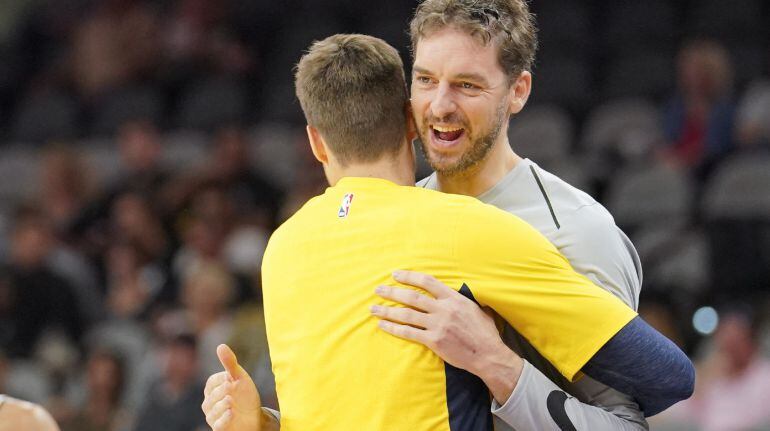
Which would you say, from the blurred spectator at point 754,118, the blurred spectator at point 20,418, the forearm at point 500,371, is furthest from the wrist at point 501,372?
the blurred spectator at point 754,118

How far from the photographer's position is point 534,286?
240 cm

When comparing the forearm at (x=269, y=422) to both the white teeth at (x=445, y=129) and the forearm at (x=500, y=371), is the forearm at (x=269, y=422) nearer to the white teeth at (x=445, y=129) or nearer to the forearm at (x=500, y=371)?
the forearm at (x=500, y=371)

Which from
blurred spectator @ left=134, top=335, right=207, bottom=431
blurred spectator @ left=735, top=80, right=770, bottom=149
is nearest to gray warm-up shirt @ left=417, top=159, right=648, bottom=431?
blurred spectator @ left=134, top=335, right=207, bottom=431

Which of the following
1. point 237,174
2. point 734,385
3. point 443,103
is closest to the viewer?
point 443,103

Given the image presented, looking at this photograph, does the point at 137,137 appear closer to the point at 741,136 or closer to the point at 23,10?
the point at 23,10

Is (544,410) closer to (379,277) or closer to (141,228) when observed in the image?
(379,277)

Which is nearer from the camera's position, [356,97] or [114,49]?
[356,97]

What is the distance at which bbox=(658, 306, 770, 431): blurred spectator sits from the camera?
5531mm

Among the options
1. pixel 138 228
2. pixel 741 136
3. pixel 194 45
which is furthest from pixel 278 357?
pixel 194 45

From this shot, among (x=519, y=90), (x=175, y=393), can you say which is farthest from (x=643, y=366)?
(x=175, y=393)

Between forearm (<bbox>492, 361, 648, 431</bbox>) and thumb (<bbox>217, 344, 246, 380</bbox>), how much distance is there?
1.84 ft

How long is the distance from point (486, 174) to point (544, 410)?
608mm

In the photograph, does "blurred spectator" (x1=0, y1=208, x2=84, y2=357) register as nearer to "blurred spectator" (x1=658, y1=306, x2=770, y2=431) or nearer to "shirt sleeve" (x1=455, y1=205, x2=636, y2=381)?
"blurred spectator" (x1=658, y1=306, x2=770, y2=431)

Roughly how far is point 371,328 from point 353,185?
312 mm
